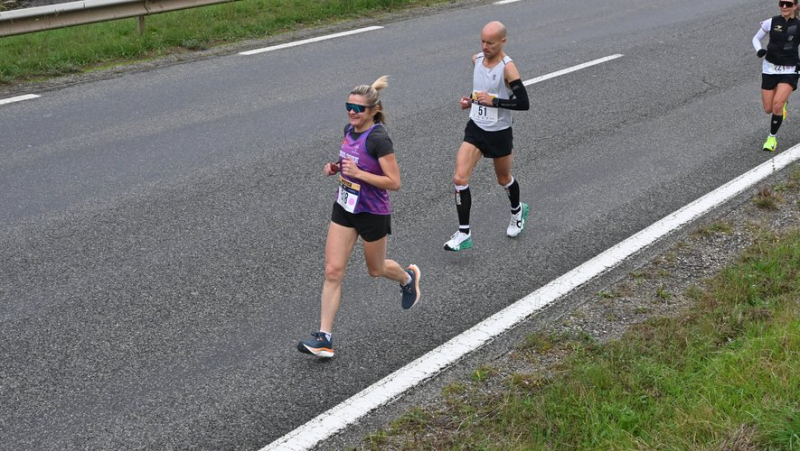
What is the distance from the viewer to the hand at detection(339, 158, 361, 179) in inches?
221

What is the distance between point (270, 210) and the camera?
26.1ft

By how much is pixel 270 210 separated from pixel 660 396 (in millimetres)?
4064

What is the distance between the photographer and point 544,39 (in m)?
14.4

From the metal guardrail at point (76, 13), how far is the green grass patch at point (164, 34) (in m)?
0.30

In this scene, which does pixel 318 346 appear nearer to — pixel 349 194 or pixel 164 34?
pixel 349 194

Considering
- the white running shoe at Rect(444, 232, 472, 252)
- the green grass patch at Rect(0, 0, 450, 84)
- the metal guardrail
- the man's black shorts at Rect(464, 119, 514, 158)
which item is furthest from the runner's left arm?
the metal guardrail

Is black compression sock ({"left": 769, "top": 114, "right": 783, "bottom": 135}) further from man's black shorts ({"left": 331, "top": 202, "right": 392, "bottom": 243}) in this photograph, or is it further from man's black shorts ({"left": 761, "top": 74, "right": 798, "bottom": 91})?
man's black shorts ({"left": 331, "top": 202, "right": 392, "bottom": 243})

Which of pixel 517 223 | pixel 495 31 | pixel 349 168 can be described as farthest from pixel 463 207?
pixel 349 168

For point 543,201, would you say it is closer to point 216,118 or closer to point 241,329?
point 241,329

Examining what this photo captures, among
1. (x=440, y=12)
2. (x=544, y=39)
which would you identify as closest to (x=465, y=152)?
(x=544, y=39)

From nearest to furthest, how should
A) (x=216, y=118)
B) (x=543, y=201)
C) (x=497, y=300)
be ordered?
(x=497, y=300), (x=543, y=201), (x=216, y=118)

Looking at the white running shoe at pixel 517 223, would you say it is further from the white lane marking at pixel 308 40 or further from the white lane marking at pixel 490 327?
the white lane marking at pixel 308 40

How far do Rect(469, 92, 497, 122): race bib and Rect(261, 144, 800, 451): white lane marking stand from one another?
1.36 metres

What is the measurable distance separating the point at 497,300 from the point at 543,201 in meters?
2.13
